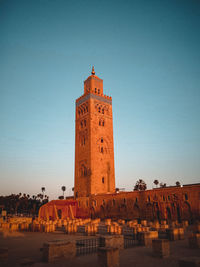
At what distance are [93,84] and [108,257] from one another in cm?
3599

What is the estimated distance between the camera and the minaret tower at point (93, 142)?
35062mm

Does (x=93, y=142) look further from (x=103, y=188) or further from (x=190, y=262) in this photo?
(x=190, y=262)

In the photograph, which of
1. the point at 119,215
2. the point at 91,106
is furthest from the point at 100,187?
the point at 91,106

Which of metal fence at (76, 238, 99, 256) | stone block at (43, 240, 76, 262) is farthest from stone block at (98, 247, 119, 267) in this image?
metal fence at (76, 238, 99, 256)

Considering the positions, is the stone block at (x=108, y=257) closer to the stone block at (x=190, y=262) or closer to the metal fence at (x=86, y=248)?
the stone block at (x=190, y=262)

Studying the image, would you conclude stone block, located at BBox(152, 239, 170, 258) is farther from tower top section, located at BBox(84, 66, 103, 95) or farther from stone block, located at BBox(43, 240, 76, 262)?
tower top section, located at BBox(84, 66, 103, 95)

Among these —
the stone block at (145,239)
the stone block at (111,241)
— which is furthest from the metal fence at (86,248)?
the stone block at (145,239)

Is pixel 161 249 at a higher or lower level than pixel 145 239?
higher

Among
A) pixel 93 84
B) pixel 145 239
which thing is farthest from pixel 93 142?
pixel 145 239

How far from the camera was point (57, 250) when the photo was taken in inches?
290

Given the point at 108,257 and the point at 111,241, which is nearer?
the point at 108,257

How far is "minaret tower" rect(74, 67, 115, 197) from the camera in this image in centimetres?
3506

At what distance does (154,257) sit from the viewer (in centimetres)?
760

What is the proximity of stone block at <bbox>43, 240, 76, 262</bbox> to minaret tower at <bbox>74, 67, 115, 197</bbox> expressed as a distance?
26.0 m
